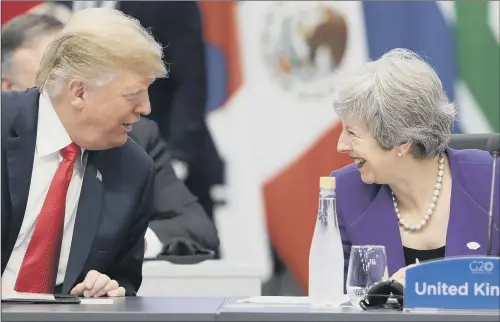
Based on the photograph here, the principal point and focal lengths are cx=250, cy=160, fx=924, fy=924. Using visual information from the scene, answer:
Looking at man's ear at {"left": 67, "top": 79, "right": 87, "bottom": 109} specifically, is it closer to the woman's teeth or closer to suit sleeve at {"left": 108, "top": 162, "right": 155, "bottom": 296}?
suit sleeve at {"left": 108, "top": 162, "right": 155, "bottom": 296}

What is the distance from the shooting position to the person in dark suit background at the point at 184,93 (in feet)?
12.3

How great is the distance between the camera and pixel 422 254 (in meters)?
2.14

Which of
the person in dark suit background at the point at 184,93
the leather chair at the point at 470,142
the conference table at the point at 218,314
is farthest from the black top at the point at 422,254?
the person in dark suit background at the point at 184,93

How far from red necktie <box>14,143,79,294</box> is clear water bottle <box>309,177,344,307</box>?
0.63 metres

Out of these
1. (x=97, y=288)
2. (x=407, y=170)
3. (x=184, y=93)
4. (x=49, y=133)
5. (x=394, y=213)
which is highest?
(x=184, y=93)

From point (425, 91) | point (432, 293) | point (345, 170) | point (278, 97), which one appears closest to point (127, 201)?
point (345, 170)

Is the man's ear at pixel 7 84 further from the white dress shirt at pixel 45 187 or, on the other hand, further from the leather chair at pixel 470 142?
the leather chair at pixel 470 142

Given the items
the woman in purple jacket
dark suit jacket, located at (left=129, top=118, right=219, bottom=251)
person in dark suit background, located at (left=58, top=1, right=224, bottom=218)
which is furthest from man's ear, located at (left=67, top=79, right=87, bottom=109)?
Result: person in dark suit background, located at (left=58, top=1, right=224, bottom=218)

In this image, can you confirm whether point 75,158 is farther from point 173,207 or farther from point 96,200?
point 173,207

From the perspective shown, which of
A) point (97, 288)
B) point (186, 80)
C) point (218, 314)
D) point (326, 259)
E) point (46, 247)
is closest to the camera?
point (218, 314)

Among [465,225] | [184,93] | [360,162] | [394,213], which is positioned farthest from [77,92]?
[184,93]

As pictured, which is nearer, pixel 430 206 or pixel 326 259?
pixel 326 259

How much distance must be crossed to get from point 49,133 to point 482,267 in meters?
1.06

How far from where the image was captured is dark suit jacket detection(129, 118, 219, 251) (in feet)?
10.9
